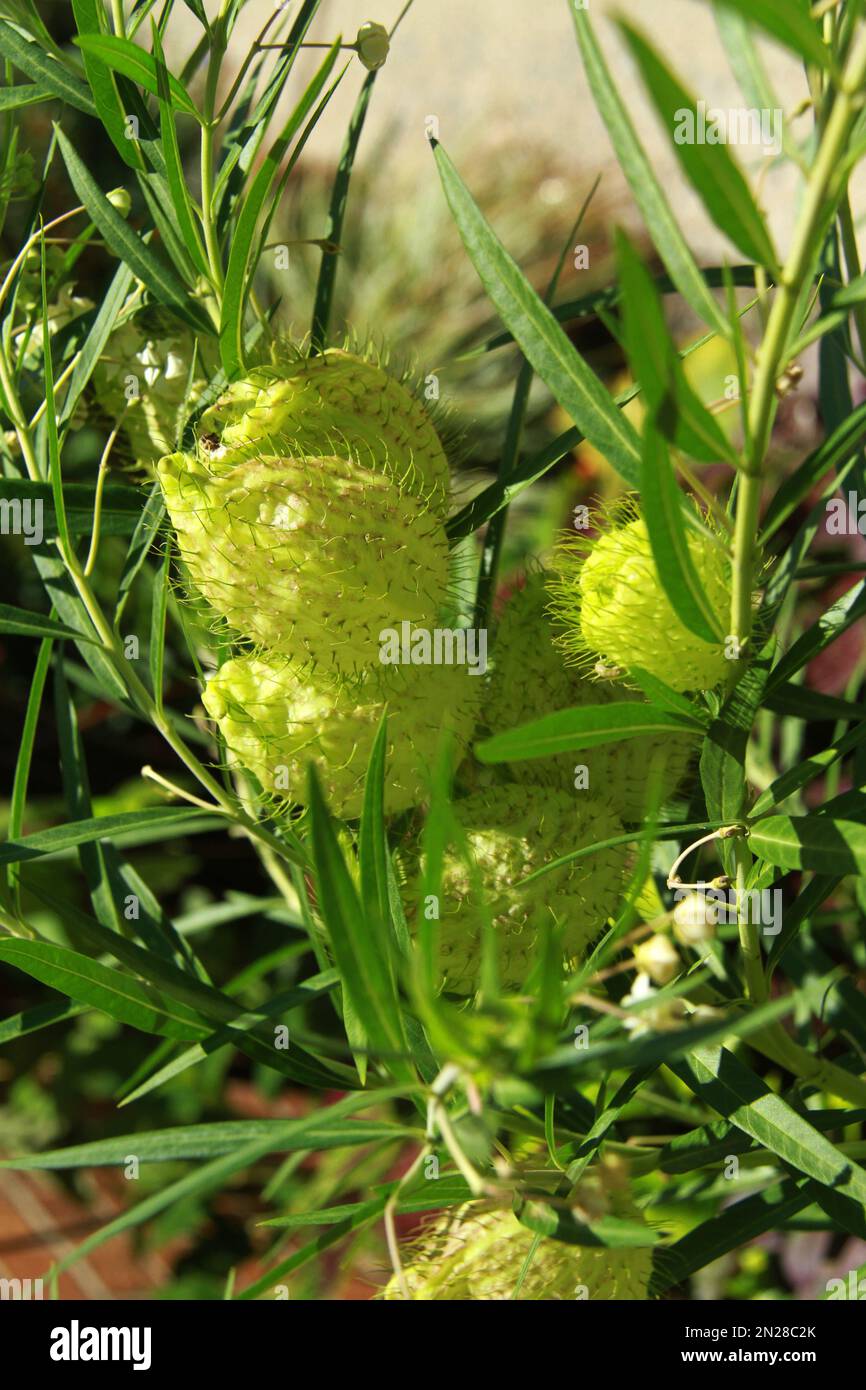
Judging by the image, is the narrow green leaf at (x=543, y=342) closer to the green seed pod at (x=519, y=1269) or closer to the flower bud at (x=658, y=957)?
the flower bud at (x=658, y=957)

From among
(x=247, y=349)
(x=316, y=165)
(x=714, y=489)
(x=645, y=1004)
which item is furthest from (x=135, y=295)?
(x=316, y=165)

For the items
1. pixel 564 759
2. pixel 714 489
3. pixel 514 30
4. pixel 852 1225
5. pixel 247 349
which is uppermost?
pixel 514 30

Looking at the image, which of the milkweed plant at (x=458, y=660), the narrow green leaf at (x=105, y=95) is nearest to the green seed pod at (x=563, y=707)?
the milkweed plant at (x=458, y=660)

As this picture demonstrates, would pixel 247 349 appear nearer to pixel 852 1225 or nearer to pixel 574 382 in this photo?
pixel 574 382

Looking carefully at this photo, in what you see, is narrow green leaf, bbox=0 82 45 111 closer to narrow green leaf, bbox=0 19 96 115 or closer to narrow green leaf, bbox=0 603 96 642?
narrow green leaf, bbox=0 19 96 115

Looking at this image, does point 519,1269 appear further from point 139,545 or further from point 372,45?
point 372,45

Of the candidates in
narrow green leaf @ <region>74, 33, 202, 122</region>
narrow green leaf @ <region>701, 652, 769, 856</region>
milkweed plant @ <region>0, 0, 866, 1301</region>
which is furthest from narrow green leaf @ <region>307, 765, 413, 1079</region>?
narrow green leaf @ <region>74, 33, 202, 122</region>

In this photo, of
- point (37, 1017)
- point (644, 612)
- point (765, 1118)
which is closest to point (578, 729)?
point (644, 612)
